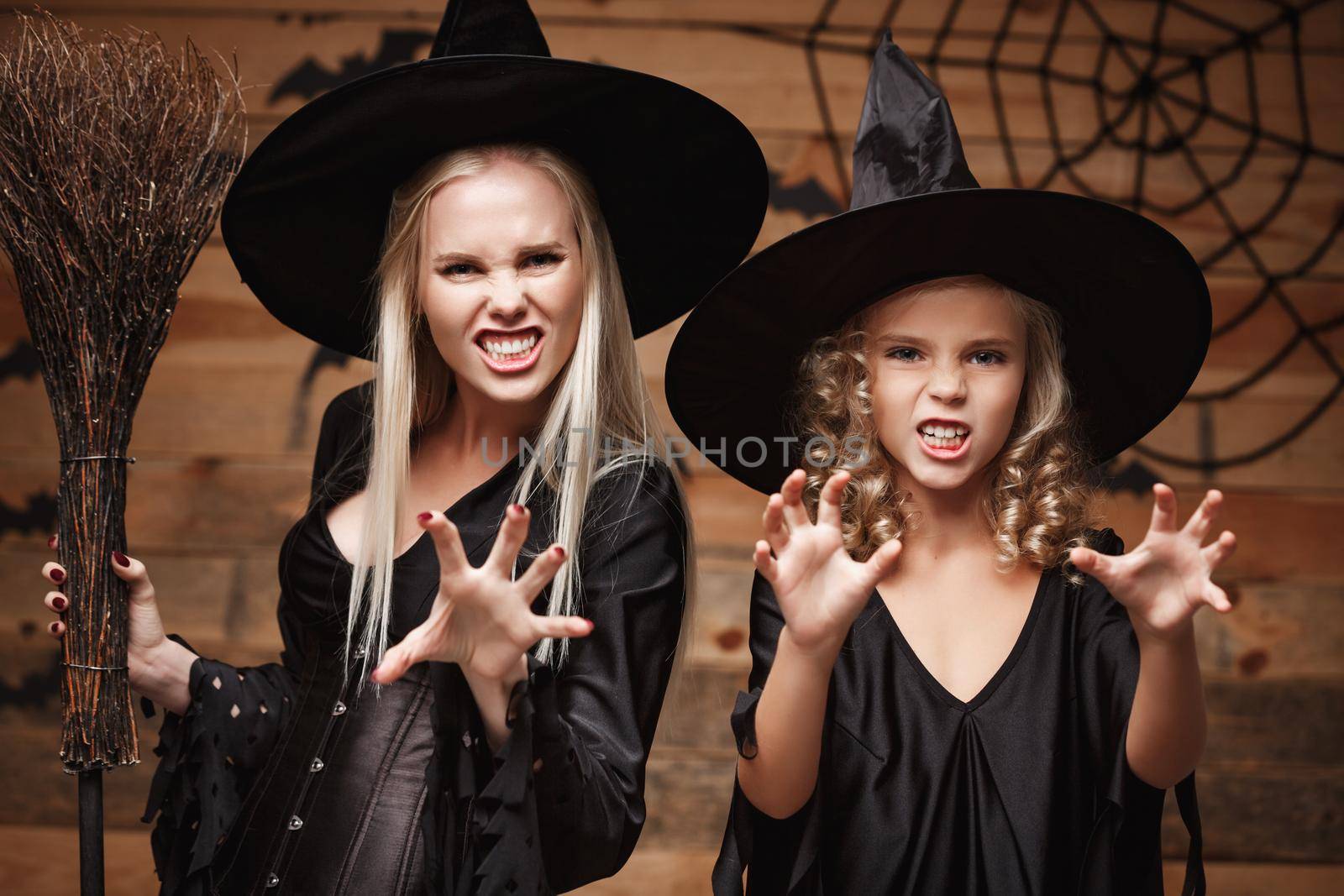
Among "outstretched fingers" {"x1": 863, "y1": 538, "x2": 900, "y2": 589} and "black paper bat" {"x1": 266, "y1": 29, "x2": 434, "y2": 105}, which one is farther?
"black paper bat" {"x1": 266, "y1": 29, "x2": 434, "y2": 105}

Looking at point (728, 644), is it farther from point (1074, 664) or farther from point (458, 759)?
point (458, 759)

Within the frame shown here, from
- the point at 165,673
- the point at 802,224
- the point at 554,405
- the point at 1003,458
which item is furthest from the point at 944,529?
the point at 802,224

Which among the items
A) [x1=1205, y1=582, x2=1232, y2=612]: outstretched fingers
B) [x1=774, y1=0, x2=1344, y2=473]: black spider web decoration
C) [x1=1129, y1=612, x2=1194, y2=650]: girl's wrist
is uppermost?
[x1=774, y1=0, x2=1344, y2=473]: black spider web decoration

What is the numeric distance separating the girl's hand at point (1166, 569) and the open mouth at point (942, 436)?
324 millimetres

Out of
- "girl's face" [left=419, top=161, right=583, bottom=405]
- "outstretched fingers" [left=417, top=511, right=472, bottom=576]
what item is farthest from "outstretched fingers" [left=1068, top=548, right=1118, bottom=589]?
"girl's face" [left=419, top=161, right=583, bottom=405]

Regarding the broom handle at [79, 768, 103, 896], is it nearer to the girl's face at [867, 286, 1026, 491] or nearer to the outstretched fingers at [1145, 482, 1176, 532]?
the girl's face at [867, 286, 1026, 491]

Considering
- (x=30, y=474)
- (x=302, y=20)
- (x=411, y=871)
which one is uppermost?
(x=302, y=20)

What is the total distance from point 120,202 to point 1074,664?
4.39 feet

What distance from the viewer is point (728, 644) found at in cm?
305

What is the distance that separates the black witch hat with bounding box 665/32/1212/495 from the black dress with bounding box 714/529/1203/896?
34 cm

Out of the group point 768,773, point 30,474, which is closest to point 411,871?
point 768,773

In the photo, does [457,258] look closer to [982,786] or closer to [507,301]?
[507,301]

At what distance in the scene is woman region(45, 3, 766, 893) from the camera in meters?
1.58

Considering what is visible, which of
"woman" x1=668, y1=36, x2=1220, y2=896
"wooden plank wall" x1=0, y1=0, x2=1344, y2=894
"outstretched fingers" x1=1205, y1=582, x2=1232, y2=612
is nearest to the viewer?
"outstretched fingers" x1=1205, y1=582, x2=1232, y2=612
